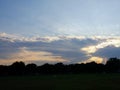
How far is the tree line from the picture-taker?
178m

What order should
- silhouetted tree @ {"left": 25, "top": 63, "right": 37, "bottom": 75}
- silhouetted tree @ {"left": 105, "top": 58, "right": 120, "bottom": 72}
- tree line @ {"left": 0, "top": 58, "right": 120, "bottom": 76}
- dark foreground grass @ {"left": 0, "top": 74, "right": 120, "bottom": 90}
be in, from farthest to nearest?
silhouetted tree @ {"left": 105, "top": 58, "right": 120, "bottom": 72}
silhouetted tree @ {"left": 25, "top": 63, "right": 37, "bottom": 75}
tree line @ {"left": 0, "top": 58, "right": 120, "bottom": 76}
dark foreground grass @ {"left": 0, "top": 74, "right": 120, "bottom": 90}

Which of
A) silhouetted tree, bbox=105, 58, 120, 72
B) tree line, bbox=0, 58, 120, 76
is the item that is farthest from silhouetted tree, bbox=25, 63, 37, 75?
silhouetted tree, bbox=105, 58, 120, 72

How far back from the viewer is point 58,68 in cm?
18500

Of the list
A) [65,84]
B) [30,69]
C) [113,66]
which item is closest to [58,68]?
[30,69]

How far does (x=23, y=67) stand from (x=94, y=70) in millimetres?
42113

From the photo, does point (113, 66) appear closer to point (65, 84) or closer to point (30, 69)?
point (30, 69)

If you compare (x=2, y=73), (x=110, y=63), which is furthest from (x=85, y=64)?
(x=2, y=73)

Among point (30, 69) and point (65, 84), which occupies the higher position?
point (30, 69)

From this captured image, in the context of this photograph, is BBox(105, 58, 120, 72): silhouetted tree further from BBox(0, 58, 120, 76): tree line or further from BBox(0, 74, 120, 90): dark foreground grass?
BBox(0, 74, 120, 90): dark foreground grass

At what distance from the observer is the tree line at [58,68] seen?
17788 centimetres

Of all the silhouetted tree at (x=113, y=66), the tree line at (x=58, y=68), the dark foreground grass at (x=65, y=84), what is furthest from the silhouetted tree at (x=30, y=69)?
the dark foreground grass at (x=65, y=84)

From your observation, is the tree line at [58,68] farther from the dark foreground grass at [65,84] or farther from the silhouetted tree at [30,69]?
the dark foreground grass at [65,84]

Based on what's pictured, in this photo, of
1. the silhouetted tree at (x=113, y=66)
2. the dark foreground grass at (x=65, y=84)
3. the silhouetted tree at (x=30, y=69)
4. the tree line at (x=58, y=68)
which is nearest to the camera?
the dark foreground grass at (x=65, y=84)

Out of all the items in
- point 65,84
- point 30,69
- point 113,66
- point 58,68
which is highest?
point 113,66
